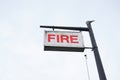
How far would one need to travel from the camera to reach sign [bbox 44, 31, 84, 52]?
5.62m

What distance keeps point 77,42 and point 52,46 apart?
0.85 m

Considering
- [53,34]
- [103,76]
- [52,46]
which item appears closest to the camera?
[103,76]

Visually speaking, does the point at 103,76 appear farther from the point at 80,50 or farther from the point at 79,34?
the point at 79,34

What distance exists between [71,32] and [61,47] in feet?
2.68

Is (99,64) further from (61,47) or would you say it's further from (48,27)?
(48,27)

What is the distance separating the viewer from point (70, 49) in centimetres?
572

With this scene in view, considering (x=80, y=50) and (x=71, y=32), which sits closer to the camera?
(x=80, y=50)

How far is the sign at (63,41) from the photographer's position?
5621 millimetres

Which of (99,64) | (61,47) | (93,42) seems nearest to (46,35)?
(61,47)

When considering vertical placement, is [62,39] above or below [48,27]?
below

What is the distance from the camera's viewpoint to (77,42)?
5785 mm

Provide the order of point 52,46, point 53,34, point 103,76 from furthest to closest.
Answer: point 53,34
point 52,46
point 103,76

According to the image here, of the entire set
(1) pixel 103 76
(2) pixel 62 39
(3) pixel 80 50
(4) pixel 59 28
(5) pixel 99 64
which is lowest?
(1) pixel 103 76

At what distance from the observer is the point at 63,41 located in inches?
228
